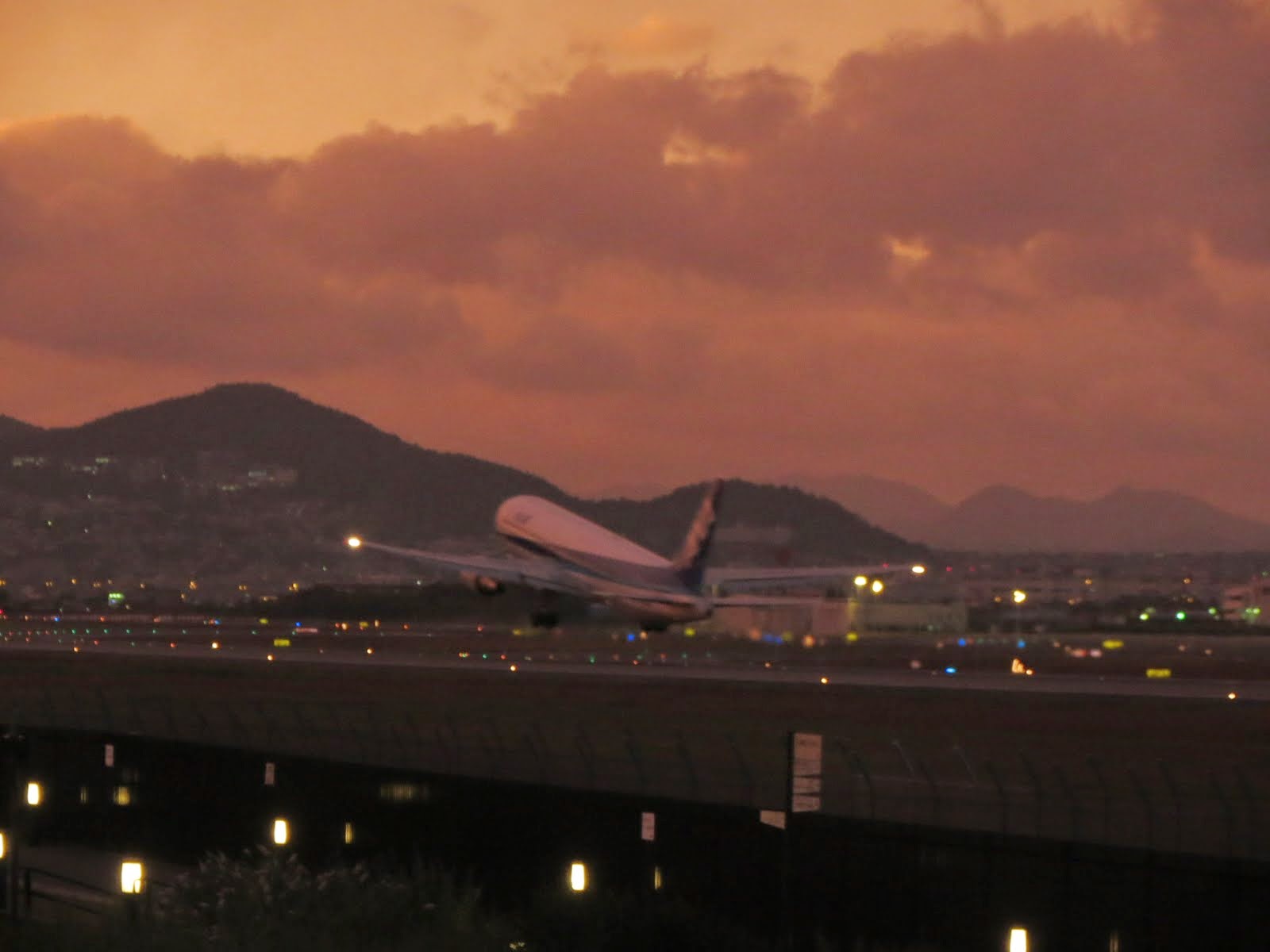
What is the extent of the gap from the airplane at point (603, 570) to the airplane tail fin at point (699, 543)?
0.15 ft

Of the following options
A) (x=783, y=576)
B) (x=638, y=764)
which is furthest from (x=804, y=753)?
(x=783, y=576)

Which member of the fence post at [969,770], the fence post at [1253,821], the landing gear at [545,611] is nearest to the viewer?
the fence post at [1253,821]

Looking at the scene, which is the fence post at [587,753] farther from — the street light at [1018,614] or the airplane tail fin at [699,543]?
the street light at [1018,614]

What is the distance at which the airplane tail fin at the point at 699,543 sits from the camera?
11356cm

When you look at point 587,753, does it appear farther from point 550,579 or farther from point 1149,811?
point 550,579

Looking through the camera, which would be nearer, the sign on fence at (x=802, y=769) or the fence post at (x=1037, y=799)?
the sign on fence at (x=802, y=769)

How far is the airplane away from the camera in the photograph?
10838cm

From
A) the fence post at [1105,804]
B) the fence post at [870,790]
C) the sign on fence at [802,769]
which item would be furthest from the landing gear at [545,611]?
the sign on fence at [802,769]

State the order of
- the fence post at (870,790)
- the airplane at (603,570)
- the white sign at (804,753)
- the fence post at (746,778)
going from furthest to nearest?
the airplane at (603,570) → the fence post at (746,778) → the fence post at (870,790) → the white sign at (804,753)

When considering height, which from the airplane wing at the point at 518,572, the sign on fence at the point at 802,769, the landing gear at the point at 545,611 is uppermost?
the airplane wing at the point at 518,572

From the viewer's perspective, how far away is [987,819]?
3469cm

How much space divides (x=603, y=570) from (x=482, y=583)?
22.1 ft

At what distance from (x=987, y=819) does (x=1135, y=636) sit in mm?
91453

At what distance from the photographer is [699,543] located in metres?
116
